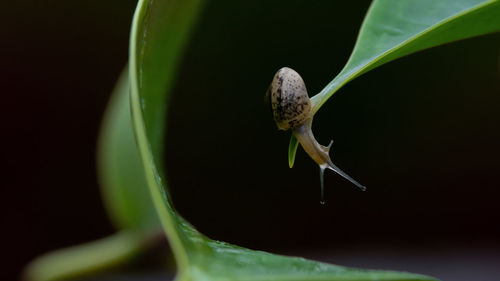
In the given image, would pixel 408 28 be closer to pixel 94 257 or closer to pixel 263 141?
pixel 94 257

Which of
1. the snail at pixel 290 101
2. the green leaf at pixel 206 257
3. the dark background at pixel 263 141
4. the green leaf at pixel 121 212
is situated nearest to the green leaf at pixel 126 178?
the green leaf at pixel 121 212

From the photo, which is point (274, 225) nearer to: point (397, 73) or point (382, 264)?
point (382, 264)

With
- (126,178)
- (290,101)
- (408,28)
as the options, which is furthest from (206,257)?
(126,178)

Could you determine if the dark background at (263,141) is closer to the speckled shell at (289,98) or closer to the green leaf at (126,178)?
the green leaf at (126,178)

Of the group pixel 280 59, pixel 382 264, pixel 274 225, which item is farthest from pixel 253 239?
pixel 280 59

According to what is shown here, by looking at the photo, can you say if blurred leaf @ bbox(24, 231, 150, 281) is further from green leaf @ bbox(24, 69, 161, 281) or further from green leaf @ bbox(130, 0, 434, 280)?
green leaf @ bbox(130, 0, 434, 280)

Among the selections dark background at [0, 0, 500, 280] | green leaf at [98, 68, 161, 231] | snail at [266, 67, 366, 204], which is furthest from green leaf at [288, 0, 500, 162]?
dark background at [0, 0, 500, 280]
